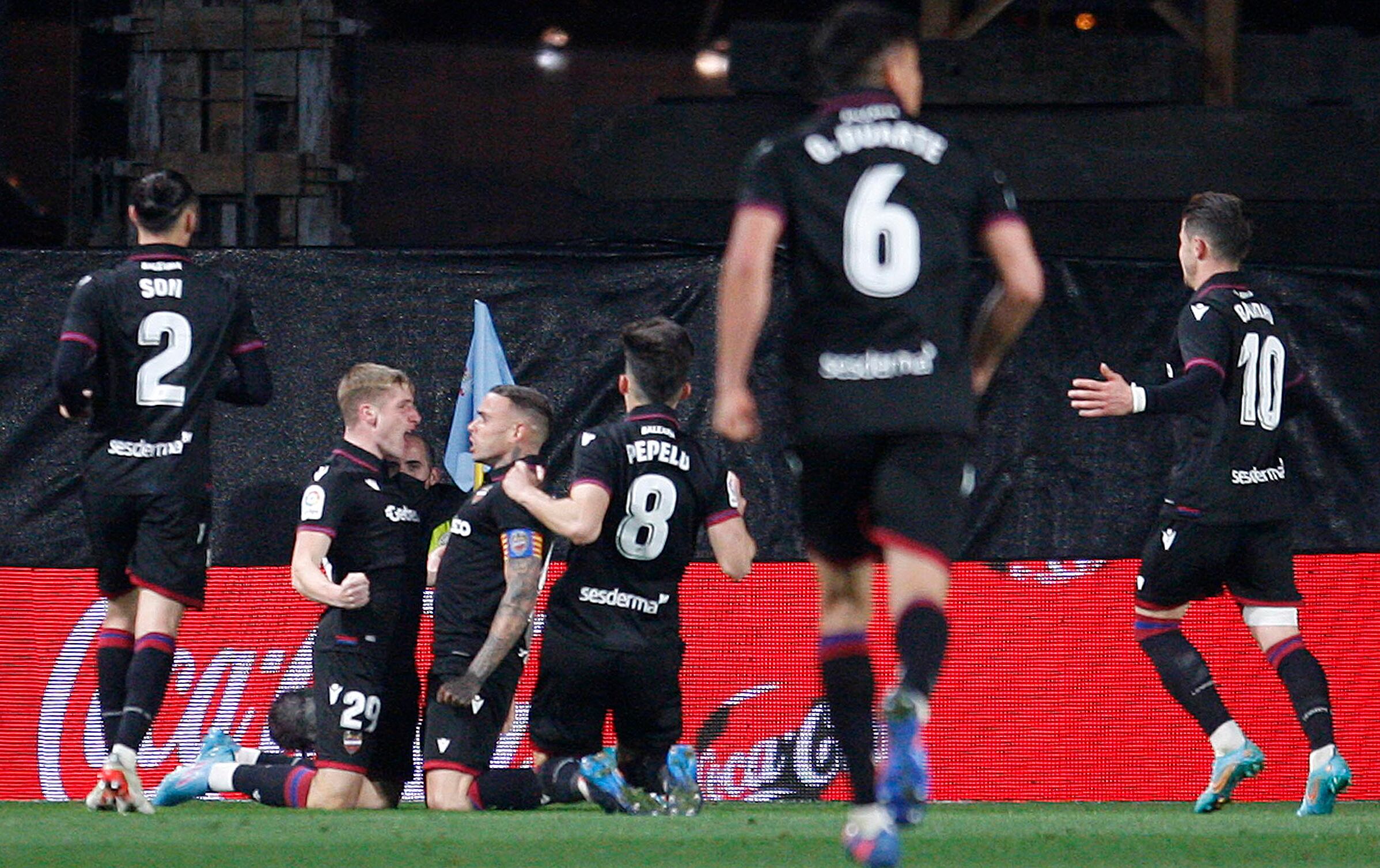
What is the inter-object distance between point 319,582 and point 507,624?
2.27 feet

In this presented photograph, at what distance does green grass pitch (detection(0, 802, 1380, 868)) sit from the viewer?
197 inches

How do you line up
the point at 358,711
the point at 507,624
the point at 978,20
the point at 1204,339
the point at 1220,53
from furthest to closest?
the point at 978,20 → the point at 1220,53 → the point at 358,711 → the point at 1204,339 → the point at 507,624

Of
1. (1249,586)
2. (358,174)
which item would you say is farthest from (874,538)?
(358,174)

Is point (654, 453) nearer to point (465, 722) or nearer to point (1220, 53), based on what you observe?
point (465, 722)

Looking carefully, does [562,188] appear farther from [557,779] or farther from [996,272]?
[557,779]

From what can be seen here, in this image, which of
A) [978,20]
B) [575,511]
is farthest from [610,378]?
[978,20]

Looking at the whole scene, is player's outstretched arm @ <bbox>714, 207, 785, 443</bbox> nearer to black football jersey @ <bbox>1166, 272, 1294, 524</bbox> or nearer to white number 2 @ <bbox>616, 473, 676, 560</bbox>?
white number 2 @ <bbox>616, 473, 676, 560</bbox>

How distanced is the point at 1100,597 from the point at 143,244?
13.5 feet

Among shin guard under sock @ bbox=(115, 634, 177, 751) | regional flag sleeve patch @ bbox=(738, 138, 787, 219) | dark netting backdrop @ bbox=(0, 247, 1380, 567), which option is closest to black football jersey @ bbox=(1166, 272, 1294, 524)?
dark netting backdrop @ bbox=(0, 247, 1380, 567)

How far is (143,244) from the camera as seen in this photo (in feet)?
22.9

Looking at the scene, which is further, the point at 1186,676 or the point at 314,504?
the point at 314,504

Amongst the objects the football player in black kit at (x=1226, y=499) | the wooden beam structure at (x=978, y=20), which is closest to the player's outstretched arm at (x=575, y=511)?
the football player in black kit at (x=1226, y=499)

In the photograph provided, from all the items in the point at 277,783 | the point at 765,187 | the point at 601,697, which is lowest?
the point at 277,783

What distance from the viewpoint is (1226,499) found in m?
7.14
